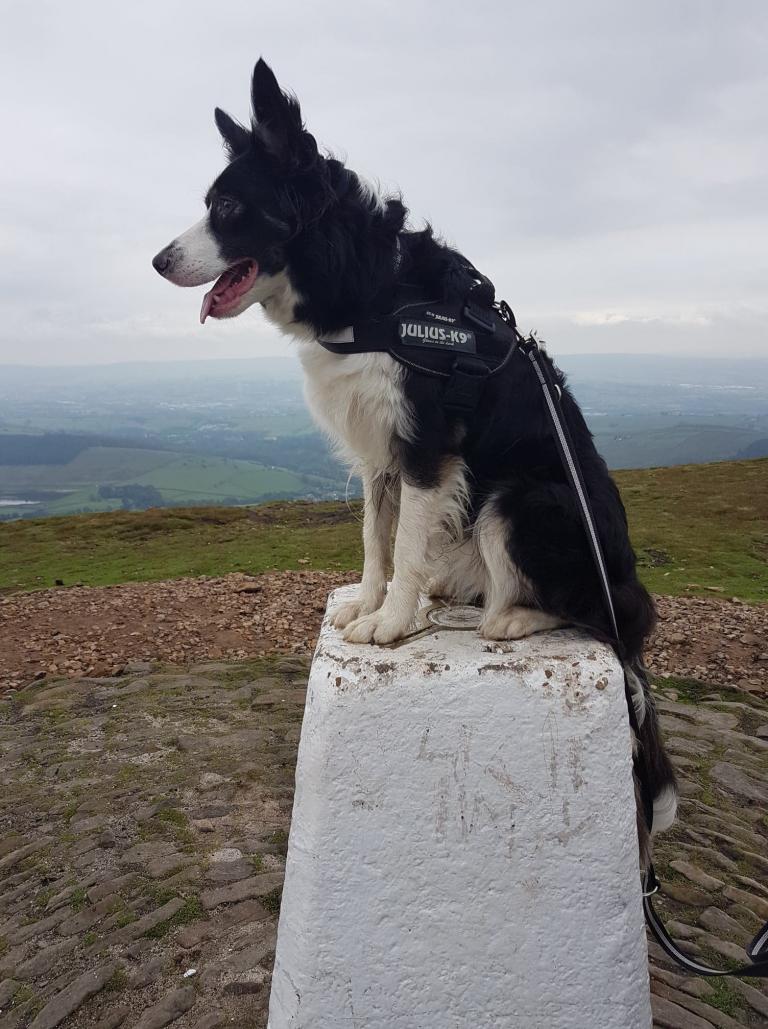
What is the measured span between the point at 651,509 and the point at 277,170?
1600cm

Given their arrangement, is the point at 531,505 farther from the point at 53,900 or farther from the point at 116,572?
Result: the point at 116,572

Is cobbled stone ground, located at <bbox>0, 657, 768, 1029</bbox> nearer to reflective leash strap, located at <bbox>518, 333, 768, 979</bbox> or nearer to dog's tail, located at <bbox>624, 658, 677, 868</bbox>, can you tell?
reflective leash strap, located at <bbox>518, 333, 768, 979</bbox>

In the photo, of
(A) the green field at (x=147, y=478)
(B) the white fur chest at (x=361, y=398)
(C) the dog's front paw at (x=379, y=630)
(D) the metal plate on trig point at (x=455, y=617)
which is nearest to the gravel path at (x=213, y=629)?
(D) the metal plate on trig point at (x=455, y=617)

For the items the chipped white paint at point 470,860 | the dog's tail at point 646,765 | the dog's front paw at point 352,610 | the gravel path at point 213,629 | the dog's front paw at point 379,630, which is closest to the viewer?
the chipped white paint at point 470,860

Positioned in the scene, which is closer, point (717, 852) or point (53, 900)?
point (53, 900)

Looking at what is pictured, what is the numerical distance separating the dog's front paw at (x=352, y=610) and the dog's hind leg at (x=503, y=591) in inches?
22.2

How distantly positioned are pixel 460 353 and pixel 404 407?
0.32 meters

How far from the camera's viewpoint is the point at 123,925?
389 cm

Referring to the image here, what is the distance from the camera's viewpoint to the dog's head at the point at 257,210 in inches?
110

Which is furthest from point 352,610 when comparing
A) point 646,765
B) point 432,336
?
point 646,765

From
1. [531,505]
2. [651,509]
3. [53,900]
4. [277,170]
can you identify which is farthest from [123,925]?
[651,509]

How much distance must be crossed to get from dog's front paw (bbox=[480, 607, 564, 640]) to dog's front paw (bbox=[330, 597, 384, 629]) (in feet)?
1.88

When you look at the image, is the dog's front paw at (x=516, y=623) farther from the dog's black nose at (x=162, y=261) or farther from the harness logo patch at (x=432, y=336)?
the dog's black nose at (x=162, y=261)

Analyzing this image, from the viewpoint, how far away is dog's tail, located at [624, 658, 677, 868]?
3143mm
